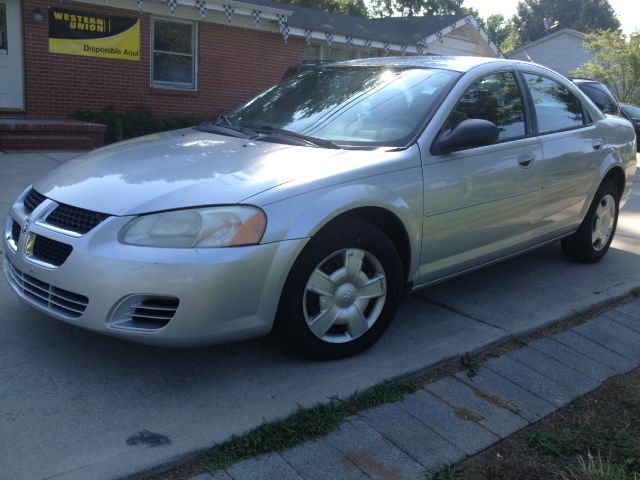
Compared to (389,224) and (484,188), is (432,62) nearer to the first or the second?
(484,188)

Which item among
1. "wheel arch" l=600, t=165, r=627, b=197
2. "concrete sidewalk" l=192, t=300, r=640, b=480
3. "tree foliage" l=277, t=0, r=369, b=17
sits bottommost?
"concrete sidewalk" l=192, t=300, r=640, b=480

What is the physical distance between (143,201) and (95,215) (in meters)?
0.24

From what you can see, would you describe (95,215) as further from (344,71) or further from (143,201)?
(344,71)

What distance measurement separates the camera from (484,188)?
12.9ft

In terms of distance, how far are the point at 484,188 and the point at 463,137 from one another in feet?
1.38

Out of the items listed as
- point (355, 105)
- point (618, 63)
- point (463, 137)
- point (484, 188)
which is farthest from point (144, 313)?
point (618, 63)

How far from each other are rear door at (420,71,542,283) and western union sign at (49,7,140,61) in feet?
30.7

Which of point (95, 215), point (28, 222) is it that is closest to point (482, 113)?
point (95, 215)

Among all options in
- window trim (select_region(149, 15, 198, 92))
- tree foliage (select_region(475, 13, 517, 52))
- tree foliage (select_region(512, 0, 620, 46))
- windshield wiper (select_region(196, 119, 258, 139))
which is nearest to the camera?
windshield wiper (select_region(196, 119, 258, 139))

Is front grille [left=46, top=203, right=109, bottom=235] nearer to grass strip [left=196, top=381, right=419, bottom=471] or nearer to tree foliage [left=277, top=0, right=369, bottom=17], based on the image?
grass strip [left=196, top=381, right=419, bottom=471]

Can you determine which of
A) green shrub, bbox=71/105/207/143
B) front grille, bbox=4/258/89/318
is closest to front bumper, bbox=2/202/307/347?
front grille, bbox=4/258/89/318

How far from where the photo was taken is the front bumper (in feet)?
9.09

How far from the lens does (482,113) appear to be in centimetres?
416

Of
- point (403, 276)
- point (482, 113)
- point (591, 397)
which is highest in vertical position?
point (482, 113)
